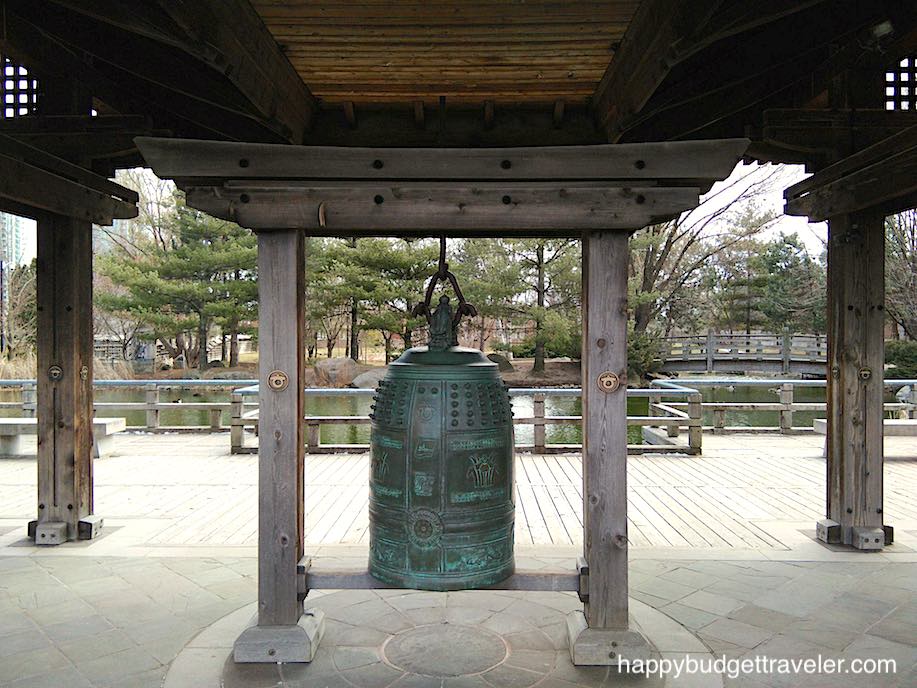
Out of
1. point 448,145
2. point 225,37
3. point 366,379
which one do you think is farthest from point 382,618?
point 366,379

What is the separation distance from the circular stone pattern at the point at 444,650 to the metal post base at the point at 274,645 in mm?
322

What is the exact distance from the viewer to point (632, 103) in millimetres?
2252

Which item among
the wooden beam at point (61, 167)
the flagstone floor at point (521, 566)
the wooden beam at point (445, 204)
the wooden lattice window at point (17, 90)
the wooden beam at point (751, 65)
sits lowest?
the flagstone floor at point (521, 566)

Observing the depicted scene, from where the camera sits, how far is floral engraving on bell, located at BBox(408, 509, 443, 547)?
2334 millimetres

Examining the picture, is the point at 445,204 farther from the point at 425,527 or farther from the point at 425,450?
the point at 425,527

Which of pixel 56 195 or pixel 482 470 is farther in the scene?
pixel 56 195

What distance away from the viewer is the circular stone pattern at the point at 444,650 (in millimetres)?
2434

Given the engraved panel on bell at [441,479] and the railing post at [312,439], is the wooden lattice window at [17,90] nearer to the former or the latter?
the engraved panel on bell at [441,479]

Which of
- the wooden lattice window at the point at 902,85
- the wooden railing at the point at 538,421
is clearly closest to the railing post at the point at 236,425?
the wooden railing at the point at 538,421

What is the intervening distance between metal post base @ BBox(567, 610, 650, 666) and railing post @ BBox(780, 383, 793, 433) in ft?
18.8

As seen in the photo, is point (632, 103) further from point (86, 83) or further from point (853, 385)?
point (86, 83)

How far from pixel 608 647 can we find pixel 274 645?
1300 mm

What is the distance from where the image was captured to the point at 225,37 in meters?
1.86

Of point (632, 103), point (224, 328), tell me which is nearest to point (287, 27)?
point (632, 103)
